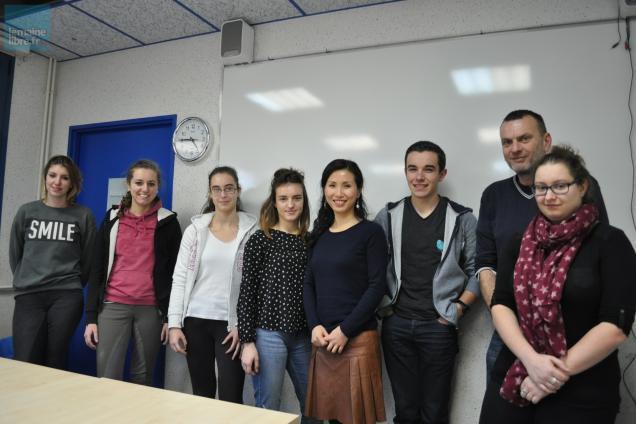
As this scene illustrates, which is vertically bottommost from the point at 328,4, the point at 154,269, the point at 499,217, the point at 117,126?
the point at 154,269

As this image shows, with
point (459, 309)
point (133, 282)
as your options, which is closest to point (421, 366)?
point (459, 309)

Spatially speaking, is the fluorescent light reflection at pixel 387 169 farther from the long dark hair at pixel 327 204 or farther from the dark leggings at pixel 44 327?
the dark leggings at pixel 44 327

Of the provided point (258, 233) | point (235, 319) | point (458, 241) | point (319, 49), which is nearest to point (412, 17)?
point (319, 49)

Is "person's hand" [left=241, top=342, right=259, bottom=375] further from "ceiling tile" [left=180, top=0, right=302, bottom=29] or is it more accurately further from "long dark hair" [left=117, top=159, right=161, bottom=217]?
"ceiling tile" [left=180, top=0, right=302, bottom=29]

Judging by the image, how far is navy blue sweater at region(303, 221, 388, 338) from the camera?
Answer: 1737mm

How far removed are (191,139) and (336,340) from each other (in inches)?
74.3

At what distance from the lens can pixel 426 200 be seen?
2057 millimetres

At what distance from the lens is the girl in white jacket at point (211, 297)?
6.88 ft

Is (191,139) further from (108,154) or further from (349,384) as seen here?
(349,384)

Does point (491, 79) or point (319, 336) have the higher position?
point (491, 79)

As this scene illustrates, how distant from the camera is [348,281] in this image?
1.77 metres

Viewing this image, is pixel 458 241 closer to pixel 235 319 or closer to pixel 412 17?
pixel 235 319

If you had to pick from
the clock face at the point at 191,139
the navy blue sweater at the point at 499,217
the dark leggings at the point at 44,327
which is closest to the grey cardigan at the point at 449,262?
the navy blue sweater at the point at 499,217

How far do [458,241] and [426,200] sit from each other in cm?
24
